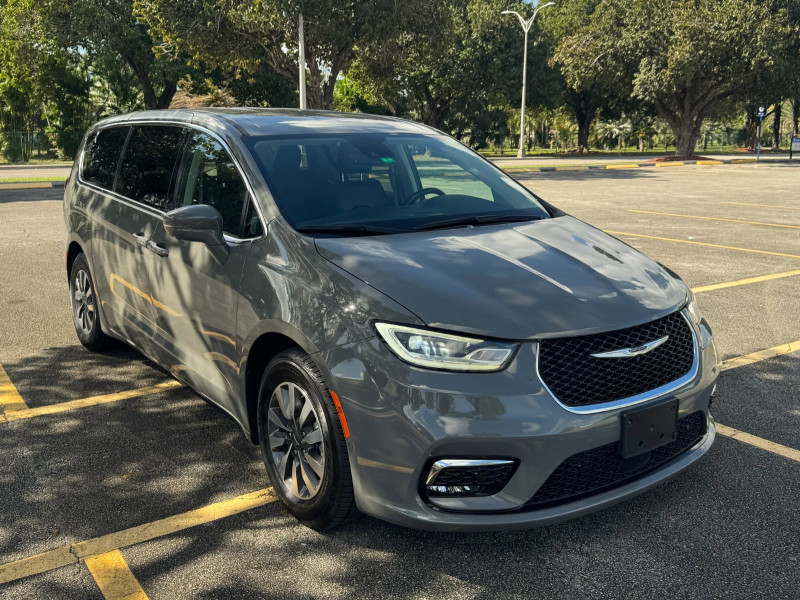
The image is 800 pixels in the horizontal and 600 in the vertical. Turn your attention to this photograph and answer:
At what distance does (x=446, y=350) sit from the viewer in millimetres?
2805

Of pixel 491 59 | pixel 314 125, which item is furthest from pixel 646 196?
pixel 491 59

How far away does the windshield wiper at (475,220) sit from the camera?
374cm

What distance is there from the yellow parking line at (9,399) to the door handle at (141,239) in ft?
4.18

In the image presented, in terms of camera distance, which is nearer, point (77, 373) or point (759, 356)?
point (77, 373)

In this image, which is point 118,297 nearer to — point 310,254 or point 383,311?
point 310,254

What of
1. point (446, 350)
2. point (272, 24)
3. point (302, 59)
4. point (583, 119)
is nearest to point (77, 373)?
point (446, 350)

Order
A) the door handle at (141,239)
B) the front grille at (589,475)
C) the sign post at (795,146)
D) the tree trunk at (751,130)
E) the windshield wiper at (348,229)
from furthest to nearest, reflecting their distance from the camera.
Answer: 1. the tree trunk at (751,130)
2. the sign post at (795,146)
3. the door handle at (141,239)
4. the windshield wiper at (348,229)
5. the front grille at (589,475)

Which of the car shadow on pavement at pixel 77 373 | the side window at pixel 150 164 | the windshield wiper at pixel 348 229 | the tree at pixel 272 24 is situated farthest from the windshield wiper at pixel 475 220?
the tree at pixel 272 24

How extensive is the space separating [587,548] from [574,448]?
22.3 inches

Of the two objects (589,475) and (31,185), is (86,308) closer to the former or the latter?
(589,475)

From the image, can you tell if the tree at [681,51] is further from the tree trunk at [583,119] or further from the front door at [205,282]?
the front door at [205,282]

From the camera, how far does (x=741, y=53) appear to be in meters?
36.4

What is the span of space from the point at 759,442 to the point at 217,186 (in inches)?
124

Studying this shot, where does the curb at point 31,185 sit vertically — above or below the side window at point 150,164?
below
